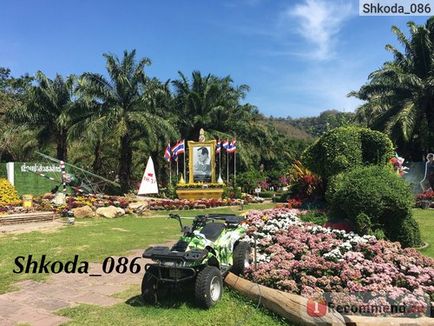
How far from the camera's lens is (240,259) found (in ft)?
21.8

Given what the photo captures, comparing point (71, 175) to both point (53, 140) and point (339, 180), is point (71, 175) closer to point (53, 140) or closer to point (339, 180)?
point (53, 140)

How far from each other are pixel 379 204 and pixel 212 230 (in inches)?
140

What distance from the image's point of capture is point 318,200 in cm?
1288

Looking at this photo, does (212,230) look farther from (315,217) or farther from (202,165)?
(202,165)

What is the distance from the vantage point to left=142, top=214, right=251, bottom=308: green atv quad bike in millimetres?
5391

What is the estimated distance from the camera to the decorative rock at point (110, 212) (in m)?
17.4

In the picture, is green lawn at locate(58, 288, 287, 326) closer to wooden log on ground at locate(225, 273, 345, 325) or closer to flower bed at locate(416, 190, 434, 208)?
wooden log on ground at locate(225, 273, 345, 325)

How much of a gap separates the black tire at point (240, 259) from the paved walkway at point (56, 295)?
5.25ft

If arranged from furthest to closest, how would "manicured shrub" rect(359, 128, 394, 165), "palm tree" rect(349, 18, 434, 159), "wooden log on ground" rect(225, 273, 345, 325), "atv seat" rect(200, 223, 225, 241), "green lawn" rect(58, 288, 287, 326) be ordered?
"palm tree" rect(349, 18, 434, 159), "manicured shrub" rect(359, 128, 394, 165), "atv seat" rect(200, 223, 225, 241), "green lawn" rect(58, 288, 287, 326), "wooden log on ground" rect(225, 273, 345, 325)

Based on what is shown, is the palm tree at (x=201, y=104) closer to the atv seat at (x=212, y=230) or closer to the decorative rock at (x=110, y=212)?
the decorative rock at (x=110, y=212)

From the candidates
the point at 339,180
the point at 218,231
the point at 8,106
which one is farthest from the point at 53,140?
the point at 218,231

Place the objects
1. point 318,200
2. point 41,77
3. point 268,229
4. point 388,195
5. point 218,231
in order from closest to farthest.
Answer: point 218,231 → point 388,195 → point 268,229 → point 318,200 → point 41,77

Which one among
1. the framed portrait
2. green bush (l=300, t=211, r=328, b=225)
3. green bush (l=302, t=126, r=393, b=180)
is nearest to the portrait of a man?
the framed portrait

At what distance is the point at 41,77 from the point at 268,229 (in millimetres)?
22655
